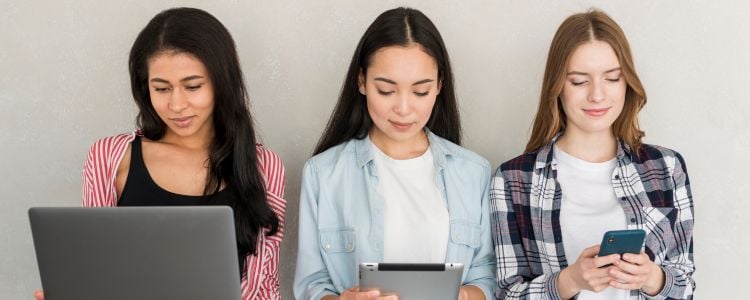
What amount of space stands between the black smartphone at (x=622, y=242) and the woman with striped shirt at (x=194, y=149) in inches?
30.7

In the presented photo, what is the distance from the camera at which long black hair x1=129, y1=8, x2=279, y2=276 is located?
6.57 ft

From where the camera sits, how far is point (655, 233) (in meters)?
1.98

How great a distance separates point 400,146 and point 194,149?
51cm

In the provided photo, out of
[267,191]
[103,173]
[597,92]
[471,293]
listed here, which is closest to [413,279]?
[471,293]

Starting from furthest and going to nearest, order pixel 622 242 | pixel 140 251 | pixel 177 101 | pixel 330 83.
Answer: pixel 330 83, pixel 177 101, pixel 622 242, pixel 140 251

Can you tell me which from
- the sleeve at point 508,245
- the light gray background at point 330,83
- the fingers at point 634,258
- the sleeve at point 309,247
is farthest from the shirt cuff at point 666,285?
the sleeve at point 309,247

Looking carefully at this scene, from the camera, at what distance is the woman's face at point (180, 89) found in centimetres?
197

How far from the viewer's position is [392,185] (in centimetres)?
212

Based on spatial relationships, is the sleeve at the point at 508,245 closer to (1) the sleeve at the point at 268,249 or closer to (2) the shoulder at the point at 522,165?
(2) the shoulder at the point at 522,165

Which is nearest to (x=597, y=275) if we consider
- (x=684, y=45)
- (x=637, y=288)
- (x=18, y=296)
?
(x=637, y=288)

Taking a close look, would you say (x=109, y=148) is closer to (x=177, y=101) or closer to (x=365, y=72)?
(x=177, y=101)

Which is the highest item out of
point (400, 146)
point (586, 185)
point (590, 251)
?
point (400, 146)

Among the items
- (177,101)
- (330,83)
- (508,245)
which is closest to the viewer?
(177,101)

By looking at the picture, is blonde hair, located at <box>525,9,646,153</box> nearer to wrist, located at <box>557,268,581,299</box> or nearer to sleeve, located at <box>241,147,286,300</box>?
wrist, located at <box>557,268,581,299</box>
